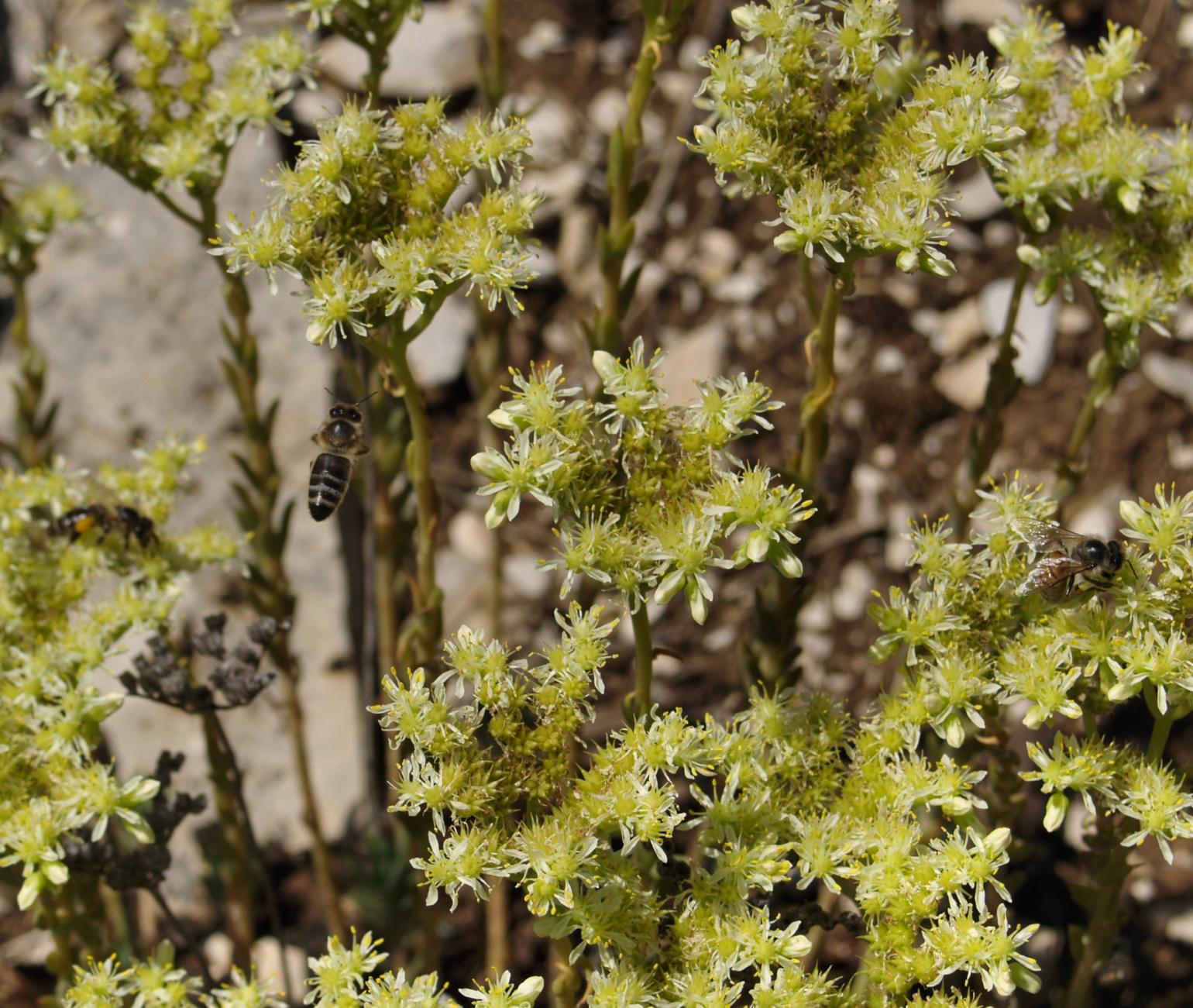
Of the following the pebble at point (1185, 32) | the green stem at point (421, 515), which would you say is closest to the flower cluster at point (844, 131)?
the green stem at point (421, 515)

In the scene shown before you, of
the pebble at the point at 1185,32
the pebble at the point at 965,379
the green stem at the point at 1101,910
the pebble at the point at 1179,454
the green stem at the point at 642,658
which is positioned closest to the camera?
the green stem at the point at 642,658

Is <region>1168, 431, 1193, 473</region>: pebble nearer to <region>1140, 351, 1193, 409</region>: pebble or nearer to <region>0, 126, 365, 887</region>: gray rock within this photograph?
<region>1140, 351, 1193, 409</region>: pebble

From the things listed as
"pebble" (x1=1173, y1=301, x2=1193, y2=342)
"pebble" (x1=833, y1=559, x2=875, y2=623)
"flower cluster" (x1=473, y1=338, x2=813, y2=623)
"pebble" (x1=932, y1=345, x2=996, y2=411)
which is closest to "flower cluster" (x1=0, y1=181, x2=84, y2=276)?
"flower cluster" (x1=473, y1=338, x2=813, y2=623)

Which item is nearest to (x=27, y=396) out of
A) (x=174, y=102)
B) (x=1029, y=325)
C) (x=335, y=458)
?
(x=174, y=102)

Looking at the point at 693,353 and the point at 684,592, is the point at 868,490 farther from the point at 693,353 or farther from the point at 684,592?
the point at 684,592

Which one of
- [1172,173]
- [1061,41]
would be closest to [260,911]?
[1172,173]

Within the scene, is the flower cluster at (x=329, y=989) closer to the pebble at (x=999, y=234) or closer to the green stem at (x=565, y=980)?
the green stem at (x=565, y=980)
